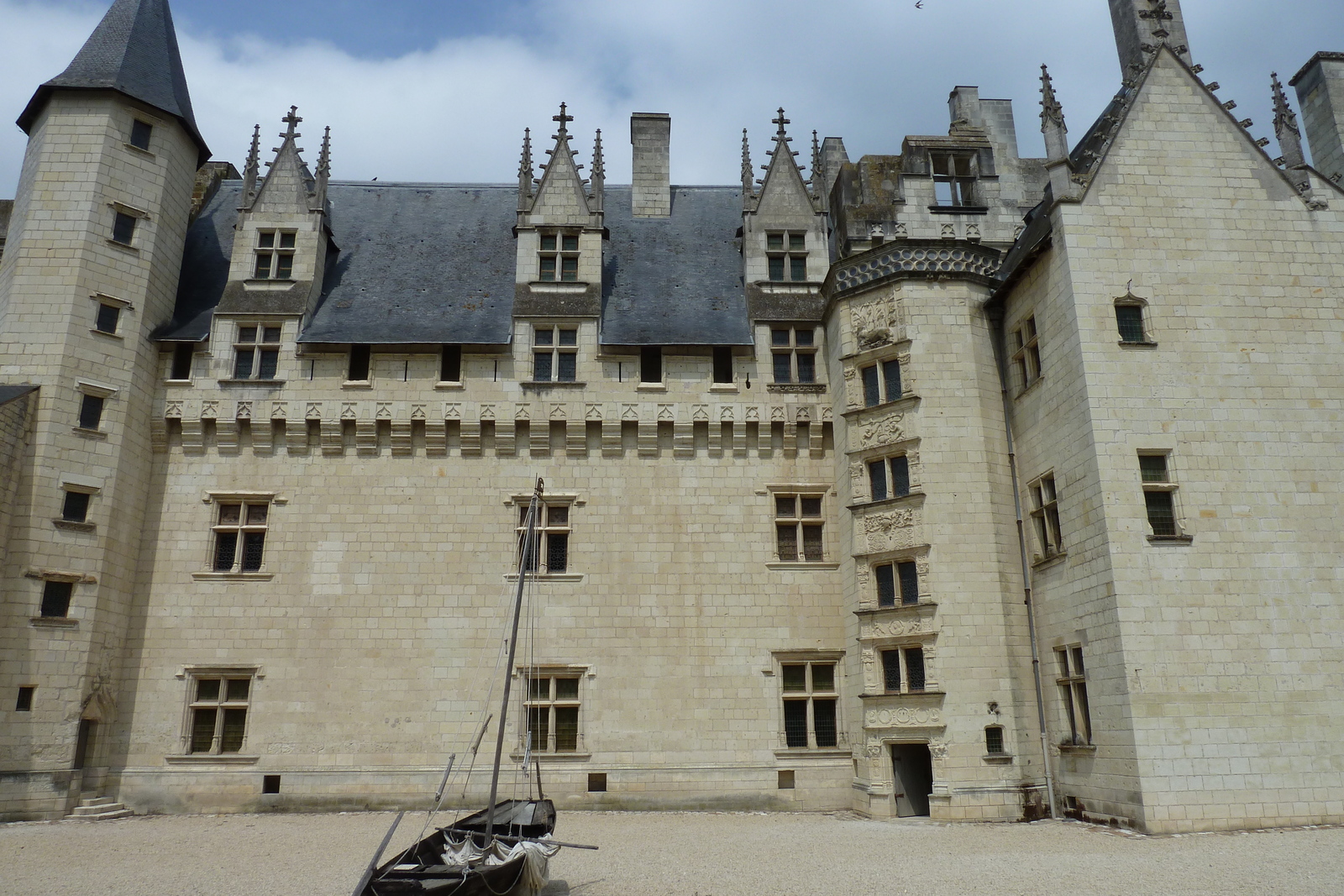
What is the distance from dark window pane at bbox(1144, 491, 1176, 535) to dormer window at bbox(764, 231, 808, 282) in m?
9.84

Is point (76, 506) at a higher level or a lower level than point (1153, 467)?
higher

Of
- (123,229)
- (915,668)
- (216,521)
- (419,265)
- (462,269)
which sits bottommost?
(915,668)

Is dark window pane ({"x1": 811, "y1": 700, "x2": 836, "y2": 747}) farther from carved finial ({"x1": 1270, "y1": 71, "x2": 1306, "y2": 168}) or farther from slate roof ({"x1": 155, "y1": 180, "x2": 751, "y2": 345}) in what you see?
carved finial ({"x1": 1270, "y1": 71, "x2": 1306, "y2": 168})

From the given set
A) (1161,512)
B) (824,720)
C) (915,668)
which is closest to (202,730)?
(824,720)

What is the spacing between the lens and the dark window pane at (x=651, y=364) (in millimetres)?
21734

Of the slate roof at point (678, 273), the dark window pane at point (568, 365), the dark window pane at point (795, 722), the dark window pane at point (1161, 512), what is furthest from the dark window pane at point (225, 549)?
the dark window pane at point (1161, 512)

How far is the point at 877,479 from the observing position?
63.7ft

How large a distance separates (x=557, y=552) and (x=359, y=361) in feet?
21.8

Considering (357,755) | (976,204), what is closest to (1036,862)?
(357,755)

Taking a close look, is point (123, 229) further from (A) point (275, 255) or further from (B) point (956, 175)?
(B) point (956, 175)

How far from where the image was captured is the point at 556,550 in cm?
2062

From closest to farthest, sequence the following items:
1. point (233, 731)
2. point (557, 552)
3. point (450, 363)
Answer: point (233, 731) < point (557, 552) < point (450, 363)

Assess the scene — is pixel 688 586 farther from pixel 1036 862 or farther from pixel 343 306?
pixel 343 306

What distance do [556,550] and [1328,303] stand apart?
1608 centimetres
